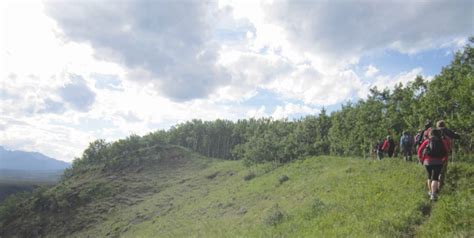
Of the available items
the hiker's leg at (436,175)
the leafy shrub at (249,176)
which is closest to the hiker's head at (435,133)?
the hiker's leg at (436,175)

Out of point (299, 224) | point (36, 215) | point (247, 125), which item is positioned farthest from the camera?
point (247, 125)

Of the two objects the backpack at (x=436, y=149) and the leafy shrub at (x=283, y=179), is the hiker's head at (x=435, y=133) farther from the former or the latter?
the leafy shrub at (x=283, y=179)

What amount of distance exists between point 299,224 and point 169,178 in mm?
65949

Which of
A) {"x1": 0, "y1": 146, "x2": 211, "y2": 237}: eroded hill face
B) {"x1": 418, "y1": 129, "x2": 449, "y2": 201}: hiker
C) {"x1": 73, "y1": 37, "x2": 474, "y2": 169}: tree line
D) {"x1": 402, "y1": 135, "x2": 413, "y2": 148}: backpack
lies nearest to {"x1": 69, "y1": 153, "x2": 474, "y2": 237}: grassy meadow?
{"x1": 418, "y1": 129, "x2": 449, "y2": 201}: hiker

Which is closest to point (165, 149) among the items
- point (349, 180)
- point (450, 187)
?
point (349, 180)

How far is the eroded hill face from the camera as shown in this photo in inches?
2504

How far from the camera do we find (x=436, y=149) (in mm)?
12875

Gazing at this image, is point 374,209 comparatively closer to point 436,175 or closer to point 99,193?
point 436,175

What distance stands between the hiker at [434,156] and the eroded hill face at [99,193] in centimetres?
4481

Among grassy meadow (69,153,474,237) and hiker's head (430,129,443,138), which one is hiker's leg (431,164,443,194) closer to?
grassy meadow (69,153,474,237)

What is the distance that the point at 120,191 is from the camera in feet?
241

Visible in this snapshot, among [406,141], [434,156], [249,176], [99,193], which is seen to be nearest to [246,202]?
[406,141]

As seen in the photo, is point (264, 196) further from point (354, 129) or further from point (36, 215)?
point (36, 215)

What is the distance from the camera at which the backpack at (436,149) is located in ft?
42.1
